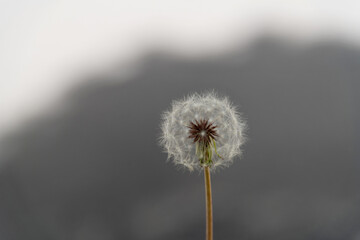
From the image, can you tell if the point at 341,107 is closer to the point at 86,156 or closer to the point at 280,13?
the point at 280,13

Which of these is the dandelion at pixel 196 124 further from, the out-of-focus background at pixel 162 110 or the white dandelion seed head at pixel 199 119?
the out-of-focus background at pixel 162 110

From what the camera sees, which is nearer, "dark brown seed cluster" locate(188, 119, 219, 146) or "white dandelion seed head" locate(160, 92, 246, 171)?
"dark brown seed cluster" locate(188, 119, 219, 146)

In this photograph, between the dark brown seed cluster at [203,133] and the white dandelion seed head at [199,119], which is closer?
the dark brown seed cluster at [203,133]

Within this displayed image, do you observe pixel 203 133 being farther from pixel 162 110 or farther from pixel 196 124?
pixel 162 110

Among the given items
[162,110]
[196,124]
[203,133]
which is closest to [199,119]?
[196,124]

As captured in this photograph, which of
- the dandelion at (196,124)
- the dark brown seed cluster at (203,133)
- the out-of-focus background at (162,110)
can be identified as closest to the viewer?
the dark brown seed cluster at (203,133)

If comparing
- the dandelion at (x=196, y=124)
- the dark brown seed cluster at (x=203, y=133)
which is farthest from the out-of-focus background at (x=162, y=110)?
the dark brown seed cluster at (x=203, y=133)

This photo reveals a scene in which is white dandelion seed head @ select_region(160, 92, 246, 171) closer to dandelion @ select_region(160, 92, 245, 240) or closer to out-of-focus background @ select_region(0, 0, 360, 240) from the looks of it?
dandelion @ select_region(160, 92, 245, 240)

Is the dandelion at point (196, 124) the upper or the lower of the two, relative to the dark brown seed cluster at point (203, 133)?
upper

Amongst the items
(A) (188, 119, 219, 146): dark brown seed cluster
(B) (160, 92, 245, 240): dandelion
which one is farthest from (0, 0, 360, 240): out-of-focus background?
(A) (188, 119, 219, 146): dark brown seed cluster
